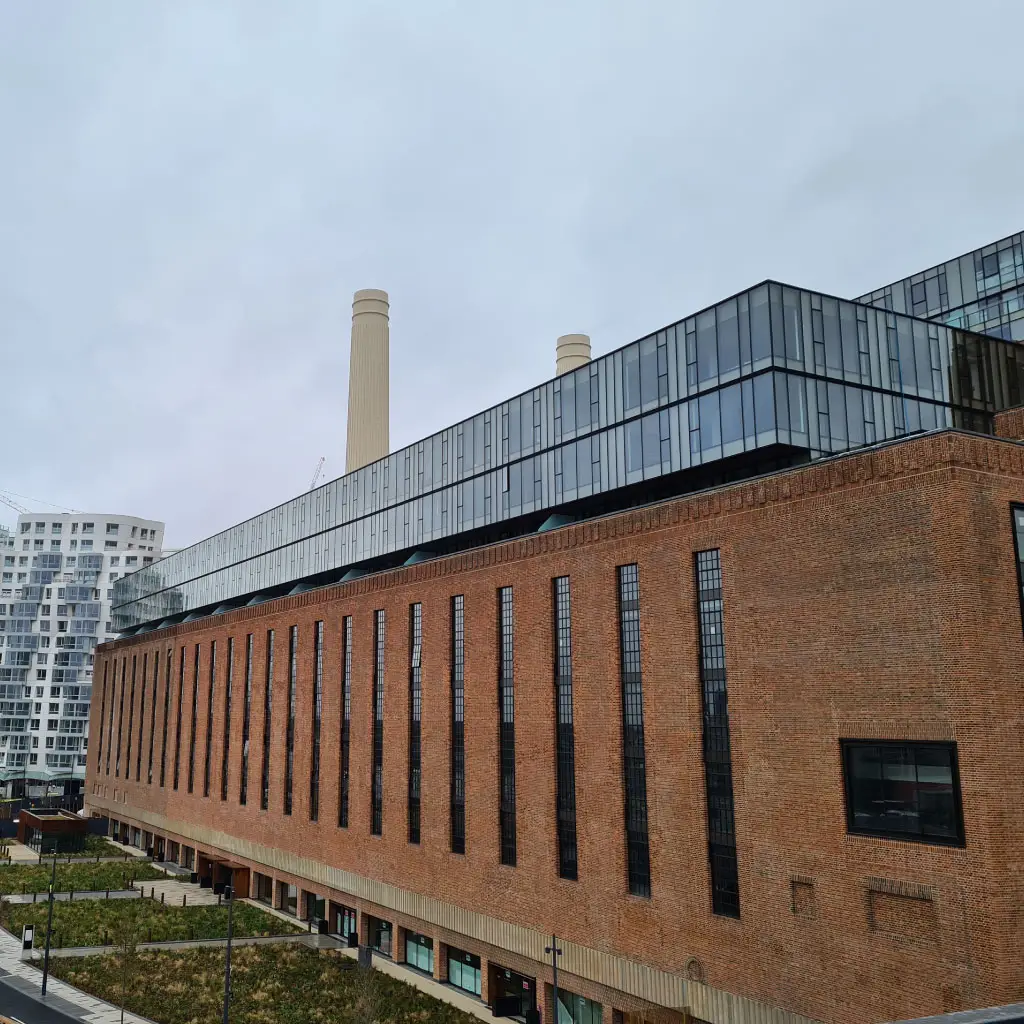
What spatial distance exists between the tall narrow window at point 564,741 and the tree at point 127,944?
714 inches

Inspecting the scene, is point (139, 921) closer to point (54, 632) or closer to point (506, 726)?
point (506, 726)

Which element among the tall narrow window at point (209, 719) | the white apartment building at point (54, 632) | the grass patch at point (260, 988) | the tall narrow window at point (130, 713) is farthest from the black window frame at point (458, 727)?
the white apartment building at point (54, 632)

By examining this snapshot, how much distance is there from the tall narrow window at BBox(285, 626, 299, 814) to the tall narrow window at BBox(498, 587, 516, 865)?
897 inches

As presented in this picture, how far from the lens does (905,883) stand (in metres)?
24.2

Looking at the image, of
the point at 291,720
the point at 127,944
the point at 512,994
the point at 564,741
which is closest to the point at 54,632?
the point at 291,720

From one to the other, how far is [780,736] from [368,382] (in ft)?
191

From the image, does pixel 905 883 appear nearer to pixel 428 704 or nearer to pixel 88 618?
pixel 428 704

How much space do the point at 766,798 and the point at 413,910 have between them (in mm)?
22371

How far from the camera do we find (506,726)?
4003 centimetres

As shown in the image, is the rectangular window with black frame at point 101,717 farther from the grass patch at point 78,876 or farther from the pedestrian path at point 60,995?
the pedestrian path at point 60,995

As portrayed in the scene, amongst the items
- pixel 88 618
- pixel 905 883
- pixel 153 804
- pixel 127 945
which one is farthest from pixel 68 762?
pixel 905 883

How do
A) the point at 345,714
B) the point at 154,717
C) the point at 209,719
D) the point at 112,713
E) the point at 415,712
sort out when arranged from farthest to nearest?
the point at 112,713 → the point at 154,717 → the point at 209,719 → the point at 345,714 → the point at 415,712

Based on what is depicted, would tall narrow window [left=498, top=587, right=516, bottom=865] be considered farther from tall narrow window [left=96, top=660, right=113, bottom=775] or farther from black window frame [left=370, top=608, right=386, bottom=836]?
tall narrow window [left=96, top=660, right=113, bottom=775]

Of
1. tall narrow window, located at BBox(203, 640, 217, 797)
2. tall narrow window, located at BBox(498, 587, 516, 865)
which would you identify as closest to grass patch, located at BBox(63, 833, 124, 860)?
tall narrow window, located at BBox(203, 640, 217, 797)
